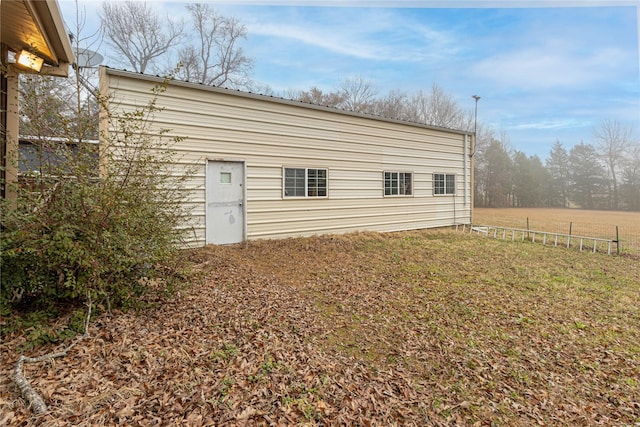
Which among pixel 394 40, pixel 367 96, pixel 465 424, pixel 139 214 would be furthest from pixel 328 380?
pixel 367 96

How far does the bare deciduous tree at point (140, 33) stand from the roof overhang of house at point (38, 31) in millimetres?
11709

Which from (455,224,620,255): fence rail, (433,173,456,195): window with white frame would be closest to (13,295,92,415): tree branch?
(455,224,620,255): fence rail

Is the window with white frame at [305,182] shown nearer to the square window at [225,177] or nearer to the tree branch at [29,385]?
the square window at [225,177]

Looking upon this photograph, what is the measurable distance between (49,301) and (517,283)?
6.03 metres

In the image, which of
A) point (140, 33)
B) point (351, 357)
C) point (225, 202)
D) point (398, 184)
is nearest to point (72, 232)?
point (351, 357)

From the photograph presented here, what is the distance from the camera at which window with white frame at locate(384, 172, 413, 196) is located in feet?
31.2

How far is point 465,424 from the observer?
198 centimetres

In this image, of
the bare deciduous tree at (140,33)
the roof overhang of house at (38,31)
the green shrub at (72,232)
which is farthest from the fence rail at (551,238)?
the bare deciduous tree at (140,33)

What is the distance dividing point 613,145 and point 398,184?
13.0 meters

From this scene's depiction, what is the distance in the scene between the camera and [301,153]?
7715 millimetres

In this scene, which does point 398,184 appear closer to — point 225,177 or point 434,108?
point 225,177

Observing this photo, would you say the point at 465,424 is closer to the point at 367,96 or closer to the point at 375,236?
the point at 375,236

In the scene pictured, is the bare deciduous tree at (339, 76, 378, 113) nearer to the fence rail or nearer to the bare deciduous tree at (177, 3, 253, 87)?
the bare deciduous tree at (177, 3, 253, 87)

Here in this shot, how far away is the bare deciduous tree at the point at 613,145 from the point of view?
13.5 metres
